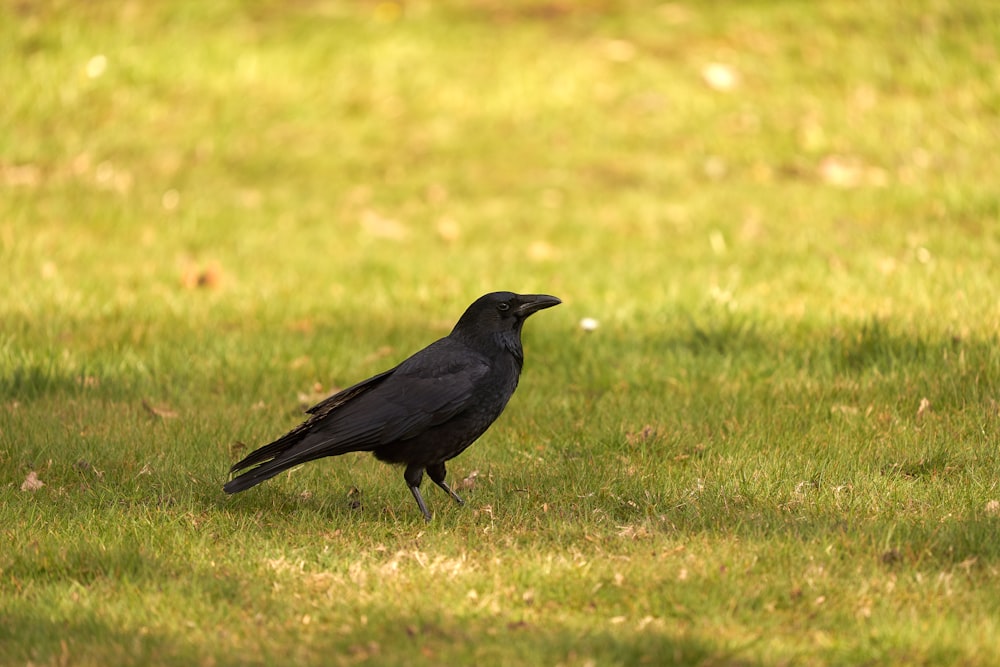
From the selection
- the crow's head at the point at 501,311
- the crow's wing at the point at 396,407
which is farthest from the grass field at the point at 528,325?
the crow's head at the point at 501,311

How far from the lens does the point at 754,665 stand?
11.2 feet

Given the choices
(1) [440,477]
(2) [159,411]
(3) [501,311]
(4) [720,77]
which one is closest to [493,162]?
(4) [720,77]

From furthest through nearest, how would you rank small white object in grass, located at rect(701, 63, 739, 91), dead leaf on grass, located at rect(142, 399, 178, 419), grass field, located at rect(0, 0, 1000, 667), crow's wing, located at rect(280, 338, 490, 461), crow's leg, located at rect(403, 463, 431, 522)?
small white object in grass, located at rect(701, 63, 739, 91), dead leaf on grass, located at rect(142, 399, 178, 419), crow's leg, located at rect(403, 463, 431, 522), crow's wing, located at rect(280, 338, 490, 461), grass field, located at rect(0, 0, 1000, 667)

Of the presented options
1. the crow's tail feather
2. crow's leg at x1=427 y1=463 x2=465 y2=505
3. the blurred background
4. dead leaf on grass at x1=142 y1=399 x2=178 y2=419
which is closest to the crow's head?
crow's leg at x1=427 y1=463 x2=465 y2=505

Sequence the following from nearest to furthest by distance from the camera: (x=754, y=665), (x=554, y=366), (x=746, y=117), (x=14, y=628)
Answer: (x=754, y=665)
(x=14, y=628)
(x=554, y=366)
(x=746, y=117)

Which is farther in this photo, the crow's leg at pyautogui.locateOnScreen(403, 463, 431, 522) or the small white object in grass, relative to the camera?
the small white object in grass

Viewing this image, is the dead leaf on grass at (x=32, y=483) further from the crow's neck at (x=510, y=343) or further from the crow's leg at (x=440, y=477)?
the crow's neck at (x=510, y=343)

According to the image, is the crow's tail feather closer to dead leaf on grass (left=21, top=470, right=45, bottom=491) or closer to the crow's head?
the crow's head

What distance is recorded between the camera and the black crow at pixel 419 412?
15.1ft

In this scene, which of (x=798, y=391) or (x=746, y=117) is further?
(x=746, y=117)

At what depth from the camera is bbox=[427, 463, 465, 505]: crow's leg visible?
482cm

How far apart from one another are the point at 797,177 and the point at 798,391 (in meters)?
5.36

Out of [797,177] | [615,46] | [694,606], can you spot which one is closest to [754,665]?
[694,606]

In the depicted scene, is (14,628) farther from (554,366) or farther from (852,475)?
(554,366)
